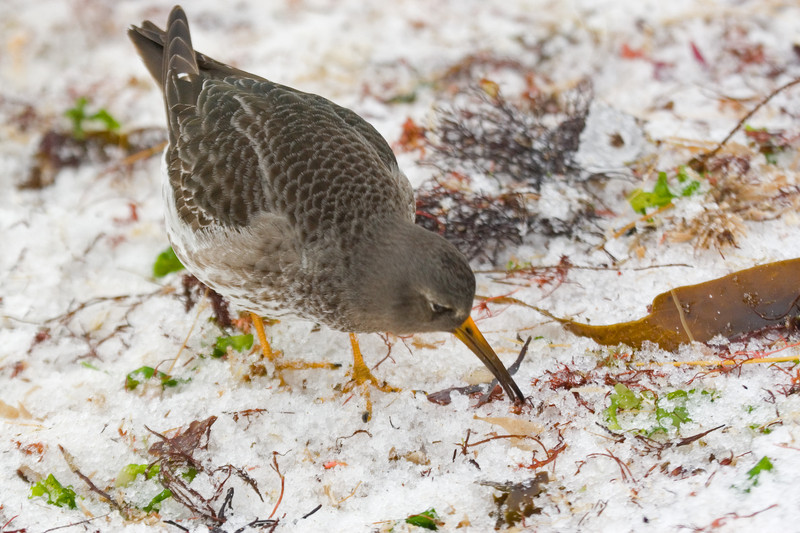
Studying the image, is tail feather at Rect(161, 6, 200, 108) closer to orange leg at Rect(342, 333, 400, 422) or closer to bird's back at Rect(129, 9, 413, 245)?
bird's back at Rect(129, 9, 413, 245)

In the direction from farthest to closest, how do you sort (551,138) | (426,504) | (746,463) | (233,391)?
1. (551,138)
2. (233,391)
3. (426,504)
4. (746,463)

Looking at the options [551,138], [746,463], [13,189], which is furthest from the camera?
[13,189]

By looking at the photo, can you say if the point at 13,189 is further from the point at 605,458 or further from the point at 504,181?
the point at 605,458

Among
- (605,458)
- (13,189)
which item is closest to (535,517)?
(605,458)

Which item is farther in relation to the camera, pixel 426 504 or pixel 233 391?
pixel 233 391

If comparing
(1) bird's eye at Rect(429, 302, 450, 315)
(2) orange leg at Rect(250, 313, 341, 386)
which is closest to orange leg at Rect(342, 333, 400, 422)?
(2) orange leg at Rect(250, 313, 341, 386)

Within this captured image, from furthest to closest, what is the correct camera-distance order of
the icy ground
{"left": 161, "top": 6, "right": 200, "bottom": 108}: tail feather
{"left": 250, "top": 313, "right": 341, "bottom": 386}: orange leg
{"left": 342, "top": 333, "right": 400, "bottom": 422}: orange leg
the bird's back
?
1. {"left": 161, "top": 6, "right": 200, "bottom": 108}: tail feather
2. {"left": 250, "top": 313, "right": 341, "bottom": 386}: orange leg
3. {"left": 342, "top": 333, "right": 400, "bottom": 422}: orange leg
4. the bird's back
5. the icy ground

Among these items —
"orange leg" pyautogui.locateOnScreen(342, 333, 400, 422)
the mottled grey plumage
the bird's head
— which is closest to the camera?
the bird's head
